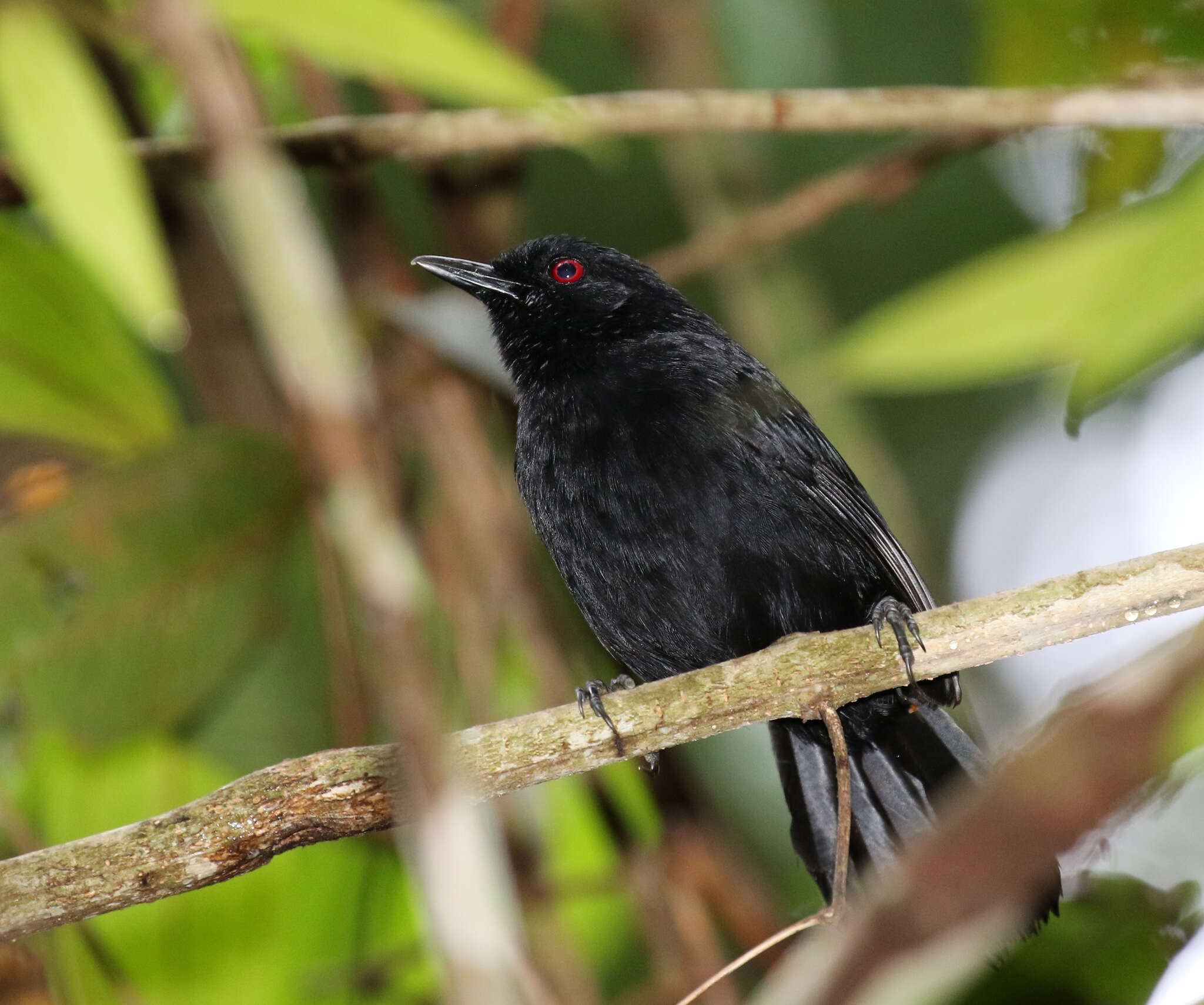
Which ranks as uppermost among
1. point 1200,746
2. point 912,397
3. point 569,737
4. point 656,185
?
point 656,185

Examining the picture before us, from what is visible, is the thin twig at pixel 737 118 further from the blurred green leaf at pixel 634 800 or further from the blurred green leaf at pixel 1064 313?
the blurred green leaf at pixel 634 800

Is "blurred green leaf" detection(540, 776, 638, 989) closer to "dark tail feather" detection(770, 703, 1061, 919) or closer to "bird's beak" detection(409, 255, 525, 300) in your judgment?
"dark tail feather" detection(770, 703, 1061, 919)

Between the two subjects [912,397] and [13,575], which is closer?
[13,575]

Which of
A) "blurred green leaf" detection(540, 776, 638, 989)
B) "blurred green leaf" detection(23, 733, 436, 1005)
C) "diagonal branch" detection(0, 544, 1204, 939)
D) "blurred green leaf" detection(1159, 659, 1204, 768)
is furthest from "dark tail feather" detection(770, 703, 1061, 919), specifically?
"blurred green leaf" detection(1159, 659, 1204, 768)

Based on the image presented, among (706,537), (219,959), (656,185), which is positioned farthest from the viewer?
(656,185)

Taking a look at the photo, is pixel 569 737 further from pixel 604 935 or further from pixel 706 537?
pixel 604 935

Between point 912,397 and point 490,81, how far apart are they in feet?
24.1

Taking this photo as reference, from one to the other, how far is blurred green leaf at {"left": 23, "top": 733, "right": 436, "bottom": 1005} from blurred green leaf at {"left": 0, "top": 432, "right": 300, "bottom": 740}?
242 millimetres

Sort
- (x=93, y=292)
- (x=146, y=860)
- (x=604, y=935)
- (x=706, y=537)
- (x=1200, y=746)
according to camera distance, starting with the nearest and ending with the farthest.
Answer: (x=1200, y=746), (x=146, y=860), (x=706, y=537), (x=93, y=292), (x=604, y=935)

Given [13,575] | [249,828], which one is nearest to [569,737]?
[249,828]

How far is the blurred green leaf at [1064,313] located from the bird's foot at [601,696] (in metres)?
0.80

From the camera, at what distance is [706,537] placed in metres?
3.43

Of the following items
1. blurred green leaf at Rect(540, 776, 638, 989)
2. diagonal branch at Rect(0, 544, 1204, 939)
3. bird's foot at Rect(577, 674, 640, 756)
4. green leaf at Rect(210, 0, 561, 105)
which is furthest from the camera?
blurred green leaf at Rect(540, 776, 638, 989)

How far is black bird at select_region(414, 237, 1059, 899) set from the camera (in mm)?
3439
